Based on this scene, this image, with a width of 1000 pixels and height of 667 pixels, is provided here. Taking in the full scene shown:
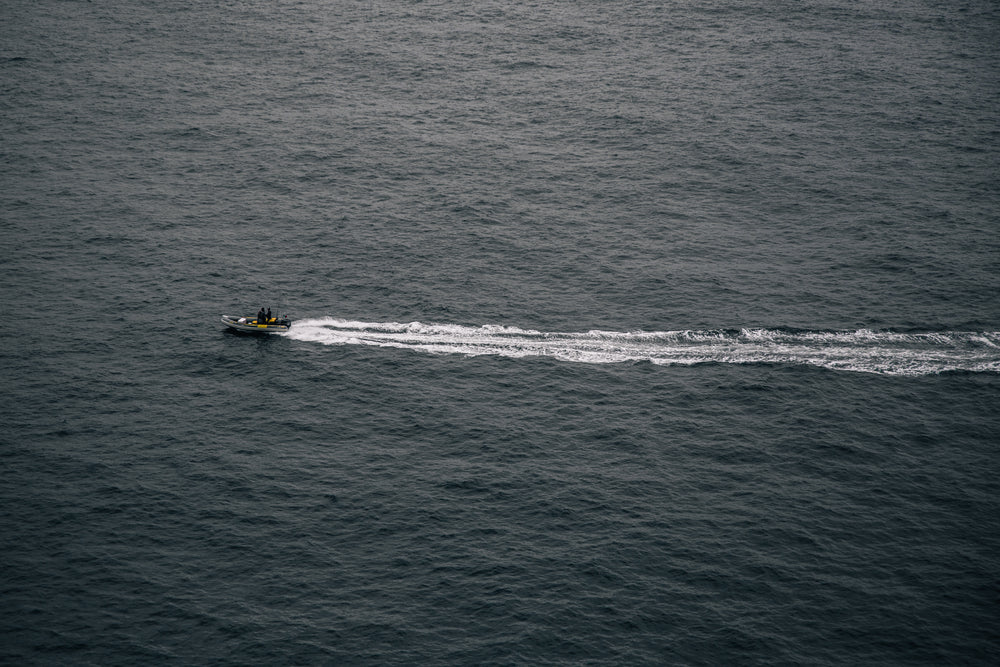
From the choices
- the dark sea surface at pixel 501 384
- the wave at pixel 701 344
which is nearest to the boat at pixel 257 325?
the wave at pixel 701 344

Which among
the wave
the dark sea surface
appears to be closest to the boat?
the wave

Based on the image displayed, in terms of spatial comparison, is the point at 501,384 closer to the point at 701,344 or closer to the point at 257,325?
the point at 701,344

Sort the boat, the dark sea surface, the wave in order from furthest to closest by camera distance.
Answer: the boat < the wave < the dark sea surface

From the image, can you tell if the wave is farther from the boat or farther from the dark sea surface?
the boat

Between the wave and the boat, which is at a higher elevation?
the boat

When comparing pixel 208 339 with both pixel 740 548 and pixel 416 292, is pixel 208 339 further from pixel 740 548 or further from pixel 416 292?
pixel 740 548

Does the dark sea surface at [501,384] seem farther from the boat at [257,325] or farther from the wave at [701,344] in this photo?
the boat at [257,325]

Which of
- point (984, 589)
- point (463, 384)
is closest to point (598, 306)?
point (463, 384)
